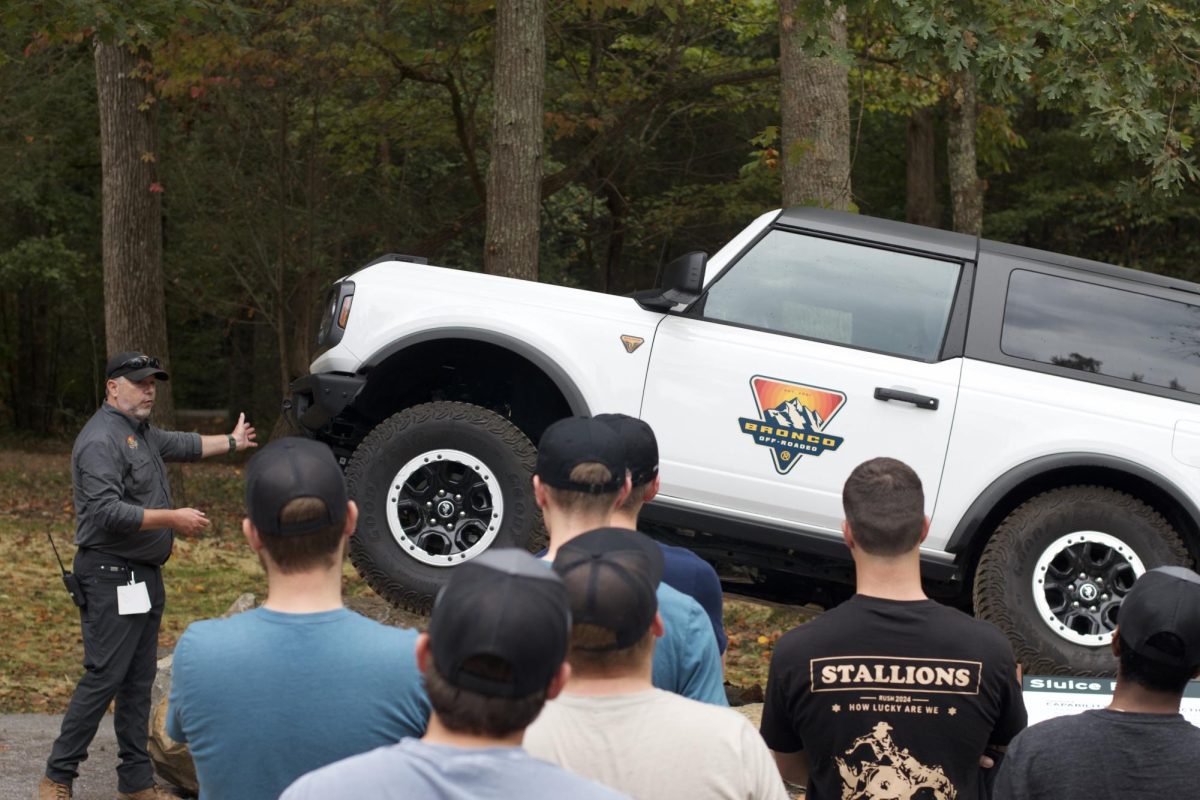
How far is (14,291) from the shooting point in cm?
3195

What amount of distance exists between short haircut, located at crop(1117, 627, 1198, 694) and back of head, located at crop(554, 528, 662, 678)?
97cm

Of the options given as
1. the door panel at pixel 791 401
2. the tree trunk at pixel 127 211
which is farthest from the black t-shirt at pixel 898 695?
the tree trunk at pixel 127 211

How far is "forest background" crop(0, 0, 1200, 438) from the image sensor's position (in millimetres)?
8898

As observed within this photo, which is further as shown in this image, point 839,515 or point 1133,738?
point 839,515

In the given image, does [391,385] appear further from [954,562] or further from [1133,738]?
[1133,738]

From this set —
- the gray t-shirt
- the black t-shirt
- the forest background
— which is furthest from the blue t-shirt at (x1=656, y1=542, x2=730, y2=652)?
the forest background

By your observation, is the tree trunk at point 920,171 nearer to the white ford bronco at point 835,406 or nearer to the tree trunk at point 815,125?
the tree trunk at point 815,125

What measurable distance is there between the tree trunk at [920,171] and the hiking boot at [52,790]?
16.9 metres

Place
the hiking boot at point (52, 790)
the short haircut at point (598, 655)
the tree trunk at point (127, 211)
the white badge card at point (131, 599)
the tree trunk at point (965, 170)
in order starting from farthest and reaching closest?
the tree trunk at point (127, 211) < the tree trunk at point (965, 170) < the white badge card at point (131, 599) < the hiking boot at point (52, 790) < the short haircut at point (598, 655)

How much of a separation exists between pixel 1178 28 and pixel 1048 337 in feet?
10.9

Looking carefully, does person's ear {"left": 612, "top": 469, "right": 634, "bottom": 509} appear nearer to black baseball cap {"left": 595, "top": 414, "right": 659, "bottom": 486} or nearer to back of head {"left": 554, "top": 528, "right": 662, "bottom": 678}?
black baseball cap {"left": 595, "top": 414, "right": 659, "bottom": 486}

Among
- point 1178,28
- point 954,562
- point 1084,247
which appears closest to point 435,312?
point 954,562

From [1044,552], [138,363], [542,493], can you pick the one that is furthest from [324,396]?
[542,493]

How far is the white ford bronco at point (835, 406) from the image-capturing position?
21.1ft
